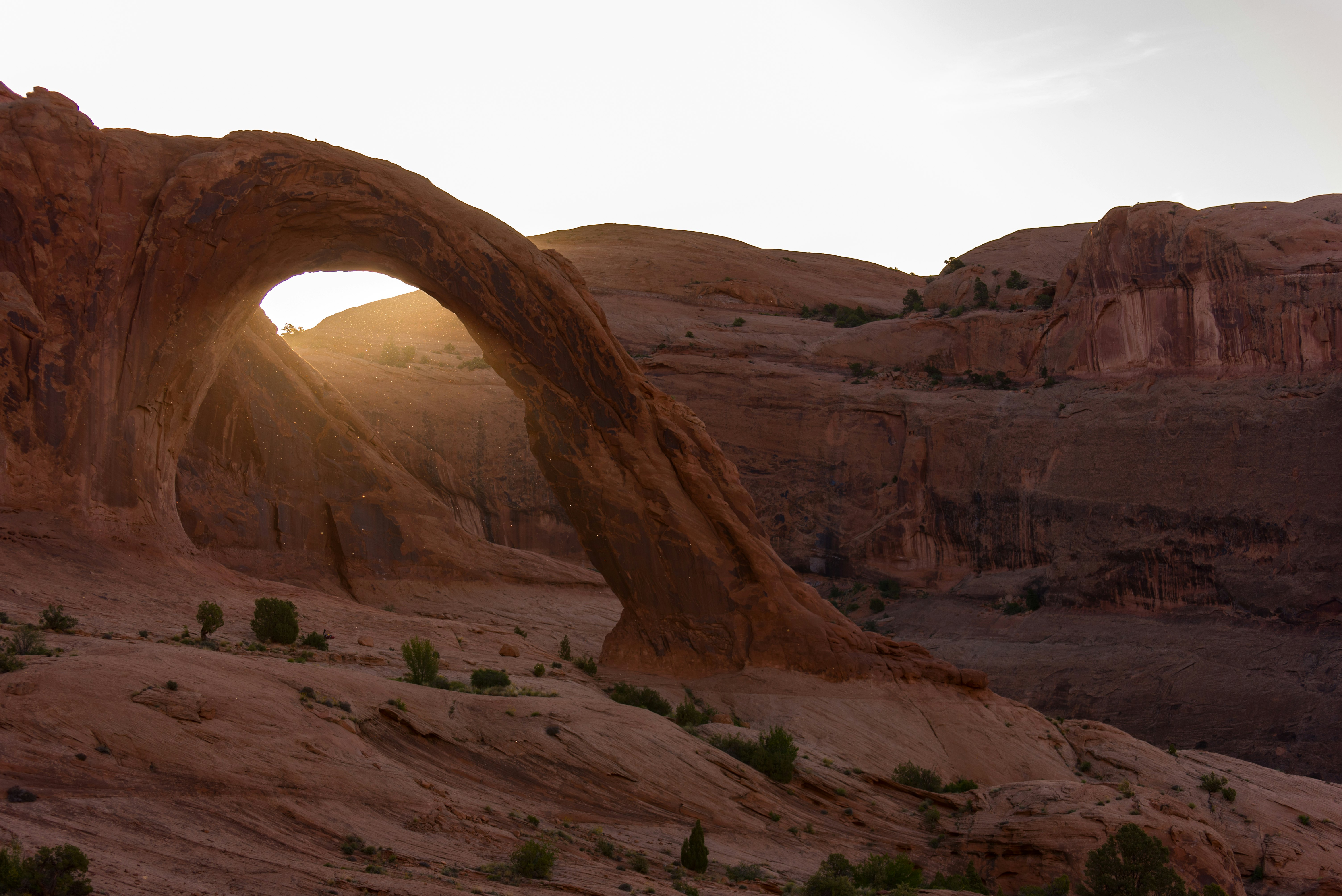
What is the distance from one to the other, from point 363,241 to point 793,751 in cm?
1360

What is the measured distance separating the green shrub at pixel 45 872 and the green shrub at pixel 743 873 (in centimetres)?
712

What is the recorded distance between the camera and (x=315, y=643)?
1755 centimetres

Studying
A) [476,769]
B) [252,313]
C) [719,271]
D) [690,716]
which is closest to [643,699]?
[690,716]

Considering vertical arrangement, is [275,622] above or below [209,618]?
below

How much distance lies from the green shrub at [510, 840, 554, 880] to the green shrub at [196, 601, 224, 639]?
7.35 m

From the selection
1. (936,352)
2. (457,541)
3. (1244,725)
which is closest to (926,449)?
(936,352)

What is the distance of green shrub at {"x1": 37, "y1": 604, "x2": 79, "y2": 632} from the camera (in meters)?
13.5

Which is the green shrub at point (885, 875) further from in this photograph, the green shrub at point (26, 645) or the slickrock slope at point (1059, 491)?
the slickrock slope at point (1059, 491)

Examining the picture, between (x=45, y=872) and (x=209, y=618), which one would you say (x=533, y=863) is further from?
(x=209, y=618)

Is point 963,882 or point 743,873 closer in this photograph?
point 743,873

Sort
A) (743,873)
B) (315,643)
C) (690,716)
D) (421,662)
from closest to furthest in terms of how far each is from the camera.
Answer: (743,873)
(421,662)
(315,643)
(690,716)

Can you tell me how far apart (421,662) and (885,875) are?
300 inches

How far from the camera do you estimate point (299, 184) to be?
2116cm

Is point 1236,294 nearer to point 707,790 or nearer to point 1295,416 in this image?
point 1295,416
